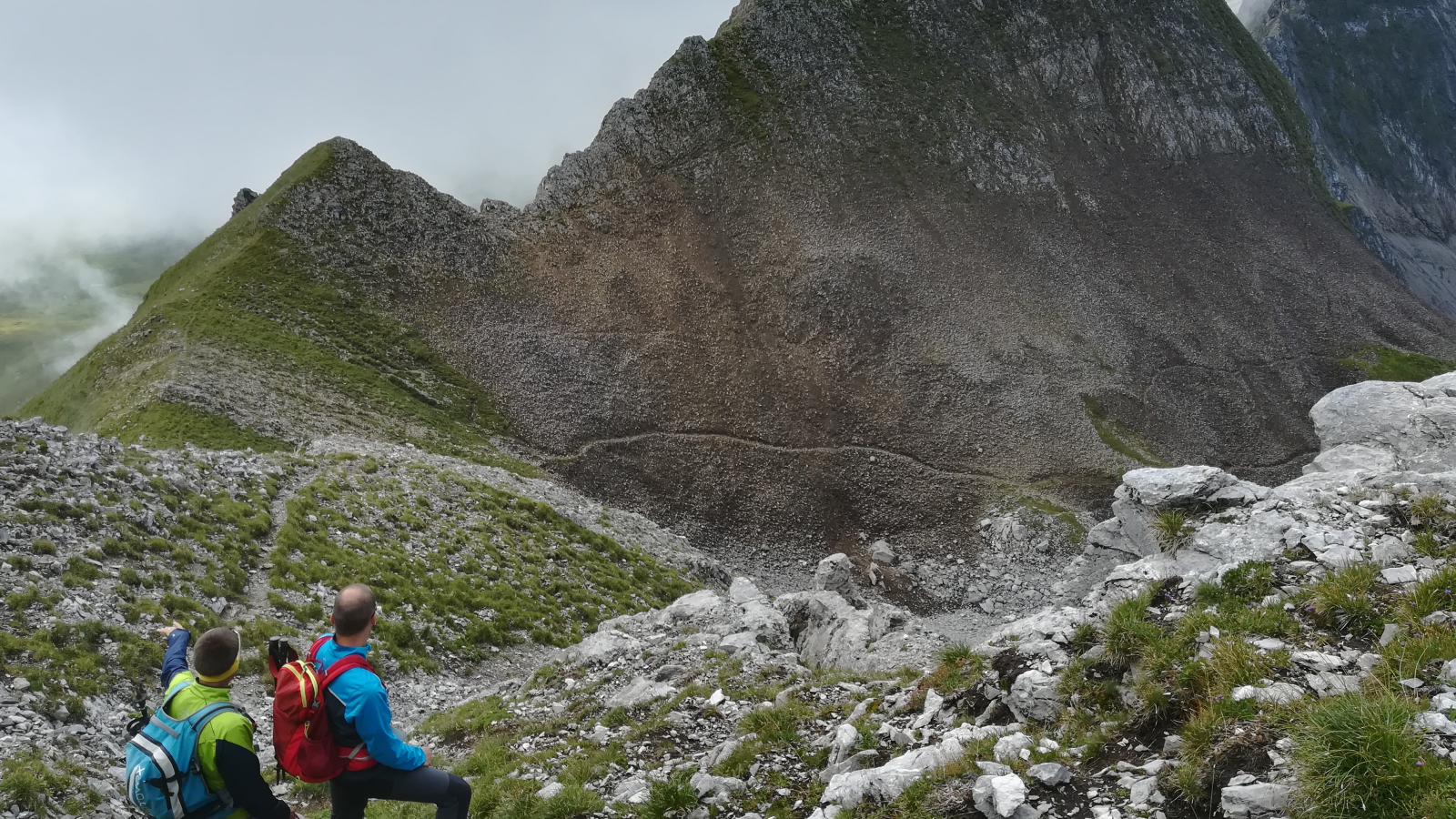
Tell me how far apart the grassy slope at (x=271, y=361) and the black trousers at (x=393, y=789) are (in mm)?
34920

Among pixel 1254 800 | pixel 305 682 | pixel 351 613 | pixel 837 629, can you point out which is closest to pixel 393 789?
pixel 305 682

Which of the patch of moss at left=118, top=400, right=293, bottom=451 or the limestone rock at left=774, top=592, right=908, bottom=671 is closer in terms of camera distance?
the limestone rock at left=774, top=592, right=908, bottom=671

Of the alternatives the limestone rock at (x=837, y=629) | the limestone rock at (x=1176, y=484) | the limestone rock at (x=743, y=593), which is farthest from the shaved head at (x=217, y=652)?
the limestone rock at (x=743, y=593)

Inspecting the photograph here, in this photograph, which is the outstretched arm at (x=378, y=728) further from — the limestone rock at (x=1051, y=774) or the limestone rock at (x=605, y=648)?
the limestone rock at (x=605, y=648)

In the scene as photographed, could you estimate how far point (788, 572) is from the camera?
5016cm

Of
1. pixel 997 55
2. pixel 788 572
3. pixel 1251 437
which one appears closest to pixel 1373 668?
pixel 788 572

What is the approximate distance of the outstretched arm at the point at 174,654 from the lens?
28.8 ft

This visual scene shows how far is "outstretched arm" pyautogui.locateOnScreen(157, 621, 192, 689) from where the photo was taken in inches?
346

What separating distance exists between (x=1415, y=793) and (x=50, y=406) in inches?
2722

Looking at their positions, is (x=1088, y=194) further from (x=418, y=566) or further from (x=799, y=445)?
(x=418, y=566)

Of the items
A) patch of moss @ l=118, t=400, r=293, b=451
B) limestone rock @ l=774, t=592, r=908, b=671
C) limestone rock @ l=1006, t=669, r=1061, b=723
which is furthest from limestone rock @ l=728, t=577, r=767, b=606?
patch of moss @ l=118, t=400, r=293, b=451

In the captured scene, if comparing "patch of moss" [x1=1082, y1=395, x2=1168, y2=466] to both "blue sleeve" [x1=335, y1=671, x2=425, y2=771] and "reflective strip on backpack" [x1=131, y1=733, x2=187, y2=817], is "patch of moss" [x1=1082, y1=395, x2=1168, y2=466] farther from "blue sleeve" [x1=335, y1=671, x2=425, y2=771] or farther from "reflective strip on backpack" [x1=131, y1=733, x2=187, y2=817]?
"reflective strip on backpack" [x1=131, y1=733, x2=187, y2=817]

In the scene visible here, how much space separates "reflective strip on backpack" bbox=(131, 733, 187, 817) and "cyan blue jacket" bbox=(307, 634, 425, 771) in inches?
65.4

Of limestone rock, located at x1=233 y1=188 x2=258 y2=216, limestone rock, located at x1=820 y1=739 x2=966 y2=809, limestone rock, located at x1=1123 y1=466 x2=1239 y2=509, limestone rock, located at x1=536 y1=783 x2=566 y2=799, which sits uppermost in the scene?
limestone rock, located at x1=233 y1=188 x2=258 y2=216
